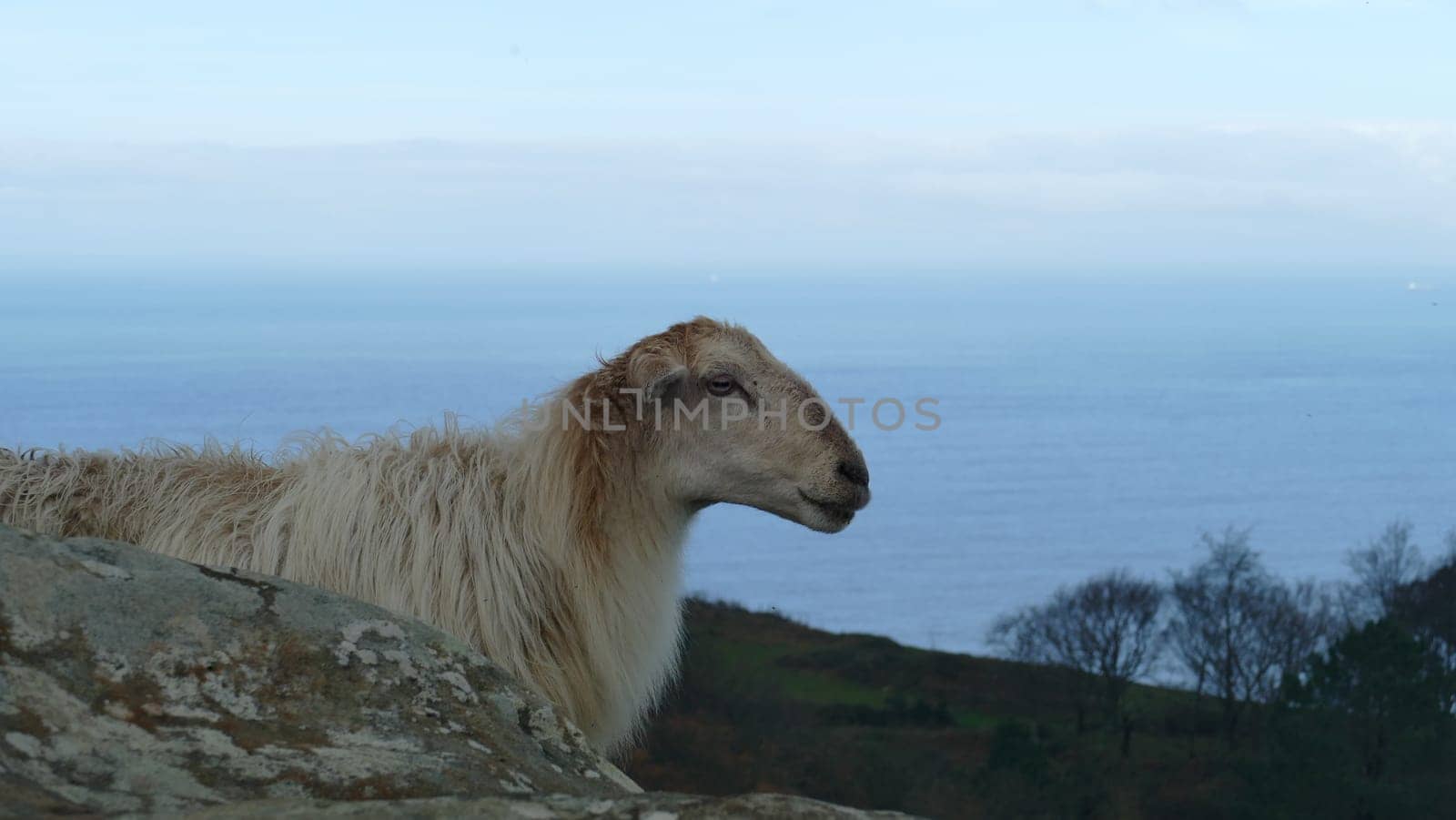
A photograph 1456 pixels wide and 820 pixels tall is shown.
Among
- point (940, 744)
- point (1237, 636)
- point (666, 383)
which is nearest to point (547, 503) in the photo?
point (666, 383)

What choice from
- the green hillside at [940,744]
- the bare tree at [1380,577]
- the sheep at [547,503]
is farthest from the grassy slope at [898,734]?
the sheep at [547,503]

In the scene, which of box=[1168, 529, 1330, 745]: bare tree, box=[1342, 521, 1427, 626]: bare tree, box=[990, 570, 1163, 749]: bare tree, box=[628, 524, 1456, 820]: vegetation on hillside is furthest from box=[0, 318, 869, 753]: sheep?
box=[1342, 521, 1427, 626]: bare tree

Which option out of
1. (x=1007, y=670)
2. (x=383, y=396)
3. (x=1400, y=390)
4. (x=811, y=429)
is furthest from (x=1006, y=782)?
(x=1400, y=390)

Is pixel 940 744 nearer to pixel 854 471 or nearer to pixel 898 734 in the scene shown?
pixel 898 734

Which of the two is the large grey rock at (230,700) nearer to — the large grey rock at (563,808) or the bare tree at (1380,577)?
the large grey rock at (563,808)

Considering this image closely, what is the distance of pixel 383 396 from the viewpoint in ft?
272

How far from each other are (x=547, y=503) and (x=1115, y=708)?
2700 cm

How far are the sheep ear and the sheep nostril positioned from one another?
0.91 metres

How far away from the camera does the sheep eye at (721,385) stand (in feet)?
22.8

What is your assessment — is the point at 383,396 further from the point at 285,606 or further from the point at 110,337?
the point at 285,606

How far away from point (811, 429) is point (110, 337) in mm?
96766

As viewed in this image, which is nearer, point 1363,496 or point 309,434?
point 309,434

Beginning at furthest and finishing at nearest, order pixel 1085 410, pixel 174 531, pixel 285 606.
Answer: pixel 1085 410
pixel 174 531
pixel 285 606

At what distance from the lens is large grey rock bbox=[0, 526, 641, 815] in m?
2.75
